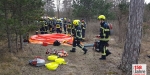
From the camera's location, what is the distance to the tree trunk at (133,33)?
24.3 ft

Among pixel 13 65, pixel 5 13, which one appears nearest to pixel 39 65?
pixel 13 65

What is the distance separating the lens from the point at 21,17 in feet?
29.7

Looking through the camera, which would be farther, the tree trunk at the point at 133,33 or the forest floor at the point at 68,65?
the tree trunk at the point at 133,33

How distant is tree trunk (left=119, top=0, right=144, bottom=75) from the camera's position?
739 centimetres

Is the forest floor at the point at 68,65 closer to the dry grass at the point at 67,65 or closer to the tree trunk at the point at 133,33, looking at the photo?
the dry grass at the point at 67,65

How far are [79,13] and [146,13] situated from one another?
29.5 ft

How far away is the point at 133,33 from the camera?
7.53m

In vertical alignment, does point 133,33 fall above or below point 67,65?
above

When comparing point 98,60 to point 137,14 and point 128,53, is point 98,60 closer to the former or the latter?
point 128,53

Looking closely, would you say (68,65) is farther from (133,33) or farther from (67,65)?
(133,33)

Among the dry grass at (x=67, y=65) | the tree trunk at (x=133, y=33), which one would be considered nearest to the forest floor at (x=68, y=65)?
the dry grass at (x=67, y=65)

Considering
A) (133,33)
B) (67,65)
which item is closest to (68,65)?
(67,65)

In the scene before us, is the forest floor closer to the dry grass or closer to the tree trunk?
the dry grass

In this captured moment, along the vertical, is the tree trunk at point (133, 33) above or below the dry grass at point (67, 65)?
above
